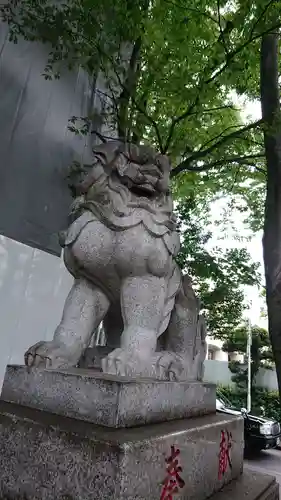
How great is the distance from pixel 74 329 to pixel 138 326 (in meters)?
→ 0.30

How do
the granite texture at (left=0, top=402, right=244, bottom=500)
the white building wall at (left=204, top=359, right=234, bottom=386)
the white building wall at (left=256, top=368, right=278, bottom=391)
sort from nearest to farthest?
the granite texture at (left=0, top=402, right=244, bottom=500)
the white building wall at (left=256, top=368, right=278, bottom=391)
the white building wall at (left=204, top=359, right=234, bottom=386)

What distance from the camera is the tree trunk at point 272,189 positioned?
11.8 feet

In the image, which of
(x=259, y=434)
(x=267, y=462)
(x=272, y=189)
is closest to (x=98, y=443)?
(x=272, y=189)

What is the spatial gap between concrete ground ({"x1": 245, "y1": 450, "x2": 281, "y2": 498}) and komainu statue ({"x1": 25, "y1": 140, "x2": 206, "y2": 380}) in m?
5.04

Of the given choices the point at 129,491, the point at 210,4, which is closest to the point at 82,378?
the point at 129,491

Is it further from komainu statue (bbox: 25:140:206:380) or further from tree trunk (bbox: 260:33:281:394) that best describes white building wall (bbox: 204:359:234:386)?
komainu statue (bbox: 25:140:206:380)

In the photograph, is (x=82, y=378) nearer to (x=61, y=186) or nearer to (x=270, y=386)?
(x=61, y=186)

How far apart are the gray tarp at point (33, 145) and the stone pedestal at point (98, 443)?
3.63 meters

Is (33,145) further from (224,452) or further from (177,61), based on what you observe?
(224,452)

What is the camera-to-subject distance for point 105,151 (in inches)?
78.1

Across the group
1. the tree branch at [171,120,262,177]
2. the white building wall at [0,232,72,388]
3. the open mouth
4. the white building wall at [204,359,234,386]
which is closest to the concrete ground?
the white building wall at [0,232,72,388]

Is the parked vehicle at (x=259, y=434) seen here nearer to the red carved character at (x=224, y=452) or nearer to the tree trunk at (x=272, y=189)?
the tree trunk at (x=272, y=189)

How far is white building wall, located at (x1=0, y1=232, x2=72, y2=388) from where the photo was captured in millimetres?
4602

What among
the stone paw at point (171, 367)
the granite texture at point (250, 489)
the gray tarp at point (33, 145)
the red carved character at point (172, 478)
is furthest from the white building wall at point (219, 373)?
the red carved character at point (172, 478)
